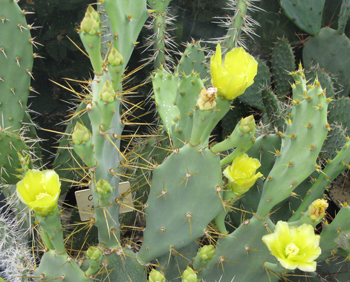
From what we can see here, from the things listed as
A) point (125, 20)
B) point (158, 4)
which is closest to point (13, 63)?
point (125, 20)

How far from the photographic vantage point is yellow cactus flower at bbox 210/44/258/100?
79 cm

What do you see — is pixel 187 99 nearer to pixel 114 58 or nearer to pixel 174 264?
pixel 114 58

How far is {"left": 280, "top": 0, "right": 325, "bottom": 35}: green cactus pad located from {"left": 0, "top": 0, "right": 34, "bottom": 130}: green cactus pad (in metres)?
1.51

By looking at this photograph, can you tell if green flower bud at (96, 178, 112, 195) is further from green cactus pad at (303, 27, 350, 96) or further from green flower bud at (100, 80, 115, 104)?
green cactus pad at (303, 27, 350, 96)

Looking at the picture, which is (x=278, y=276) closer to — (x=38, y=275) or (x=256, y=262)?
(x=256, y=262)

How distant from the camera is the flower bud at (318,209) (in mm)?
866

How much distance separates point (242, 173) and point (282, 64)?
1301 mm

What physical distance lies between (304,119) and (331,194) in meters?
0.94

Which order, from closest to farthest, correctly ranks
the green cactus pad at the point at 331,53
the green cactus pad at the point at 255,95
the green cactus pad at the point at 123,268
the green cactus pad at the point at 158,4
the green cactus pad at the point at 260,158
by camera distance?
the green cactus pad at the point at 123,268 → the green cactus pad at the point at 260,158 → the green cactus pad at the point at 158,4 → the green cactus pad at the point at 255,95 → the green cactus pad at the point at 331,53

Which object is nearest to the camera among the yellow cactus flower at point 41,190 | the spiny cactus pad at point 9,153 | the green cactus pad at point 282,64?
the yellow cactus flower at point 41,190

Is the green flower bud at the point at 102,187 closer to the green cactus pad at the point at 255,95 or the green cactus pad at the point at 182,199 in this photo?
the green cactus pad at the point at 182,199

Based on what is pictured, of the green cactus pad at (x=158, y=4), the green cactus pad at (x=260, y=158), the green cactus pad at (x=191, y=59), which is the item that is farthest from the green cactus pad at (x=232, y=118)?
the green cactus pad at (x=158, y=4)

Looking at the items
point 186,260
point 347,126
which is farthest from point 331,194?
point 186,260

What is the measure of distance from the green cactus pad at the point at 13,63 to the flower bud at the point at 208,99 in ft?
2.53
